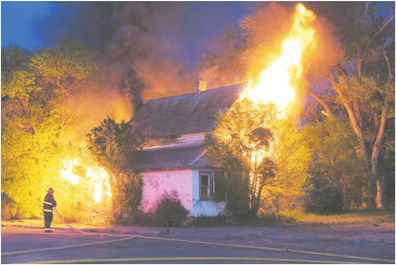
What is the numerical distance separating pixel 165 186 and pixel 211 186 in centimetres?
218

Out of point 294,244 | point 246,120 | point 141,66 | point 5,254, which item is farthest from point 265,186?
point 141,66

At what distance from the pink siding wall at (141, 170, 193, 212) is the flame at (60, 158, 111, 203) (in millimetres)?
1935

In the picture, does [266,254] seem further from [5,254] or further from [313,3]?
[313,3]

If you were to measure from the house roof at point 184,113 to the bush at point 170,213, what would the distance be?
572cm

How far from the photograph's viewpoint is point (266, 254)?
11.6 meters

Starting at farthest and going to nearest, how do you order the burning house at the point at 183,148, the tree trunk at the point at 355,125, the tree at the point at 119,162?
the tree trunk at the point at 355,125, the tree at the point at 119,162, the burning house at the point at 183,148

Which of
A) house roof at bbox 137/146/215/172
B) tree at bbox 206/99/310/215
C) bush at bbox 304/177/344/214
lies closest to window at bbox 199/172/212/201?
house roof at bbox 137/146/215/172

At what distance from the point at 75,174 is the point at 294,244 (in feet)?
43.3

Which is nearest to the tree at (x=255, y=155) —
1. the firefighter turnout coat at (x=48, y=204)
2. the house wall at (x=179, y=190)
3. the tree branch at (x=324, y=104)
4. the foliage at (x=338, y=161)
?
A: the house wall at (x=179, y=190)

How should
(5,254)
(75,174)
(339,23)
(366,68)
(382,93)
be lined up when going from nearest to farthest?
(5,254), (75,174), (382,93), (339,23), (366,68)

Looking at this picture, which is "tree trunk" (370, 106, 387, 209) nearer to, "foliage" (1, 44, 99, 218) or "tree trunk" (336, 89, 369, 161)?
"tree trunk" (336, 89, 369, 161)

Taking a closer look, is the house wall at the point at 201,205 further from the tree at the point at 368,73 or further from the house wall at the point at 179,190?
the tree at the point at 368,73

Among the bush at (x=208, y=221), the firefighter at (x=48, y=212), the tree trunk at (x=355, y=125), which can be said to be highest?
the tree trunk at (x=355, y=125)

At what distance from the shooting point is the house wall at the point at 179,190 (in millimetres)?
22109
